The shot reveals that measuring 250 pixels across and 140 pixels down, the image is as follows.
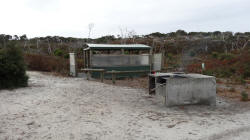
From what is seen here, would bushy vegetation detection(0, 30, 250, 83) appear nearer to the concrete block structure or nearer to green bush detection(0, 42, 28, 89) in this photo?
green bush detection(0, 42, 28, 89)

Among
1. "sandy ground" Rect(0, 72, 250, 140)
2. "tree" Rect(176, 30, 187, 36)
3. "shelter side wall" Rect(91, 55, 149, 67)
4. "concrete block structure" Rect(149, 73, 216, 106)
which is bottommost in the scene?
"sandy ground" Rect(0, 72, 250, 140)

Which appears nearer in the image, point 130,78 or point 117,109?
point 117,109

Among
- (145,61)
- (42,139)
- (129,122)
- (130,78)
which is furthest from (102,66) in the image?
(42,139)

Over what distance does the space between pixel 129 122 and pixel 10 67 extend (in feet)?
18.0

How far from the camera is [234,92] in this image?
27.9 feet

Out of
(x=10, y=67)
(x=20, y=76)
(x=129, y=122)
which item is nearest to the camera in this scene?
(x=129, y=122)

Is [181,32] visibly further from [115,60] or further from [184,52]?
[115,60]

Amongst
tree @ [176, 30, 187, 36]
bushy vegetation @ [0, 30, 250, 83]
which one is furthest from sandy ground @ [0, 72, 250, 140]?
tree @ [176, 30, 187, 36]

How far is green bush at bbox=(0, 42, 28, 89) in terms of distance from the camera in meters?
7.77

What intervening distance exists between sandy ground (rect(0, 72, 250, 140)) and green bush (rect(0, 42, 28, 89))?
1.00m

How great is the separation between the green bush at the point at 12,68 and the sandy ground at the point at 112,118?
3.27 ft

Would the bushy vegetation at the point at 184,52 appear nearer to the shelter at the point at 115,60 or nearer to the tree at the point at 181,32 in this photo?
the tree at the point at 181,32

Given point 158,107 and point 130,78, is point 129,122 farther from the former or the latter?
point 130,78

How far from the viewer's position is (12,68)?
7758mm
